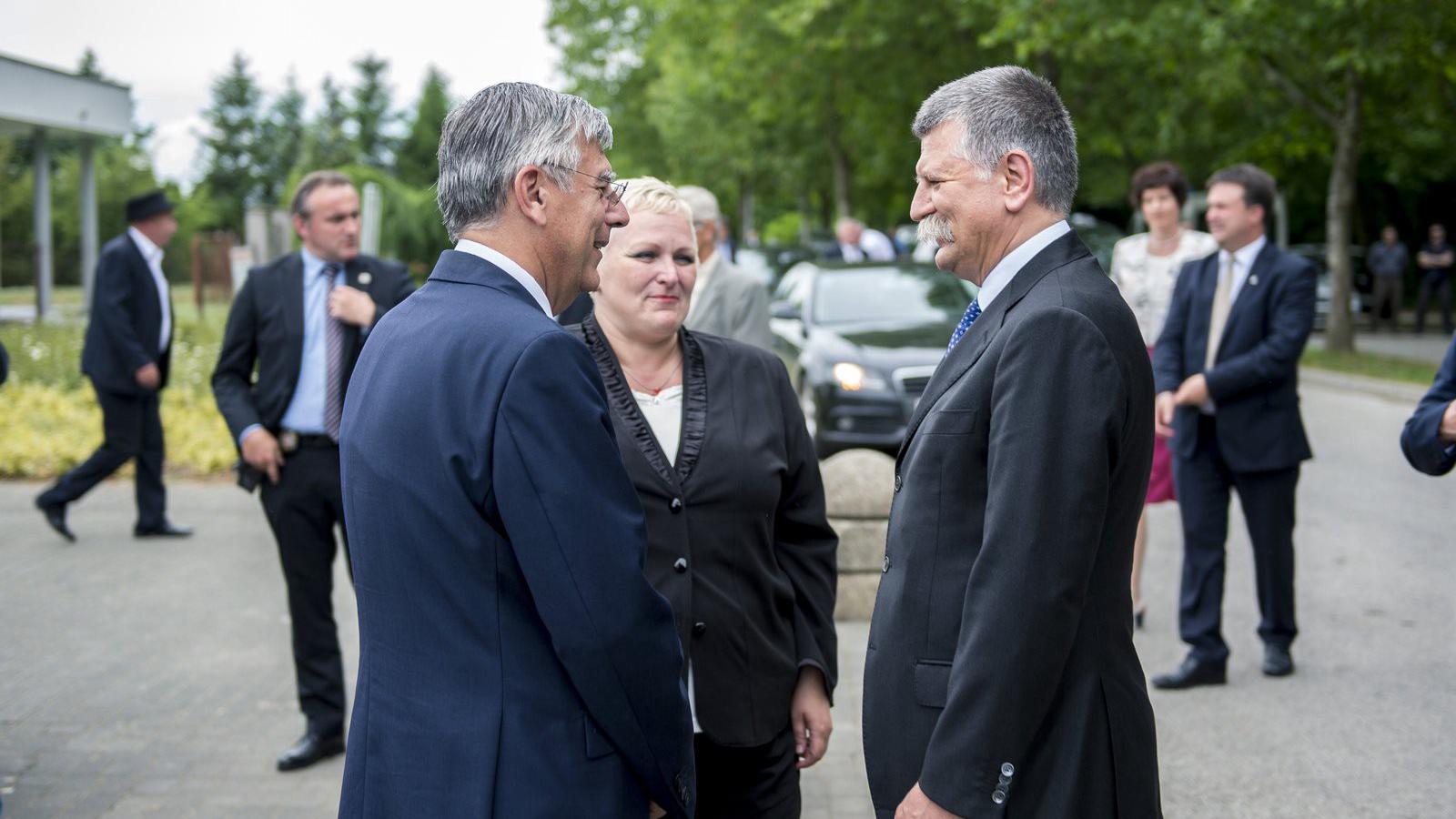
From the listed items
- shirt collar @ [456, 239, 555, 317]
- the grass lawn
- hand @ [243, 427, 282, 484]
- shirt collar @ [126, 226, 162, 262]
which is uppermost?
shirt collar @ [456, 239, 555, 317]

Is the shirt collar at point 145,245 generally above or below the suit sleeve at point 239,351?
above

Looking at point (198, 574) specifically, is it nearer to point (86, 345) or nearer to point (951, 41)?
point (86, 345)

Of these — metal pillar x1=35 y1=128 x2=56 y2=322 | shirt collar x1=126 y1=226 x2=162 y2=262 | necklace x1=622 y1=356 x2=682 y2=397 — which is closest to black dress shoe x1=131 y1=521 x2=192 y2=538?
shirt collar x1=126 y1=226 x2=162 y2=262

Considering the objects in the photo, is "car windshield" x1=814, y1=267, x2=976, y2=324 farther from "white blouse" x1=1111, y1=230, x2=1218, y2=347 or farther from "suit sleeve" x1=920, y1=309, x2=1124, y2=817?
"suit sleeve" x1=920, y1=309, x2=1124, y2=817

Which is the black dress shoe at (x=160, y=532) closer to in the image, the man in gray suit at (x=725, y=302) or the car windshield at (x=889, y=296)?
the man in gray suit at (x=725, y=302)

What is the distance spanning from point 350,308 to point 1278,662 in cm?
413

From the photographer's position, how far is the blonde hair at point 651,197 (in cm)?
350

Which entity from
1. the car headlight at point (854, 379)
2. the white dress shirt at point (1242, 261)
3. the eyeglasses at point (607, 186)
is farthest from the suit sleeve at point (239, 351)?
the car headlight at point (854, 379)

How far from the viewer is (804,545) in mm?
3436

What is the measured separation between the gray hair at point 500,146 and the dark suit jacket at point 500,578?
15cm

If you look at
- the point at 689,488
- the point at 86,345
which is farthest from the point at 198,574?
the point at 689,488

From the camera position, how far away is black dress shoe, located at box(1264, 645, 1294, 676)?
6348 millimetres

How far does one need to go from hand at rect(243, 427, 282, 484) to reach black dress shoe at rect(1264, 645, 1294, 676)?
4183mm

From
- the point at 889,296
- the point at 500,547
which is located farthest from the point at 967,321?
the point at 889,296
